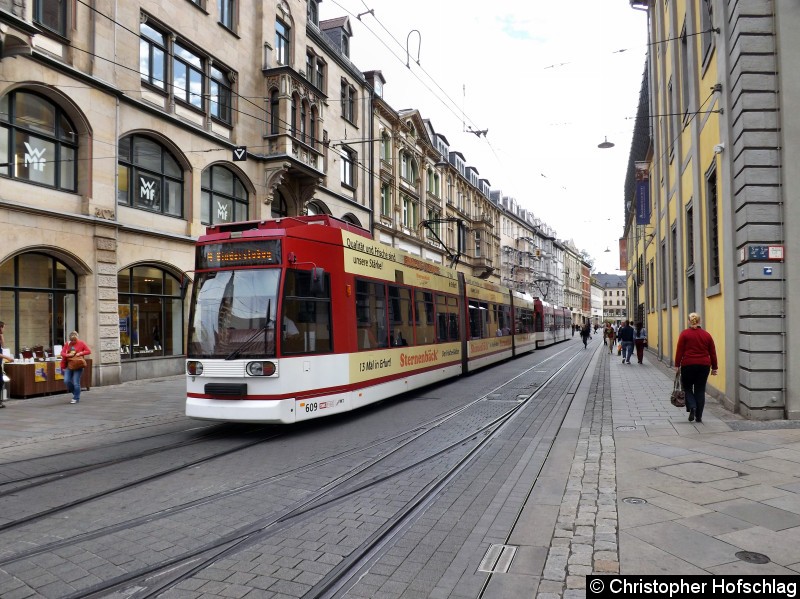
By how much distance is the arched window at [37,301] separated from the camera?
1414 centimetres

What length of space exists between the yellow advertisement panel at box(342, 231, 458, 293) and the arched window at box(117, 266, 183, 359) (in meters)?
9.05

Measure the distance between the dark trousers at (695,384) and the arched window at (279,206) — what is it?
18.5 m

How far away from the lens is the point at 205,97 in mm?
19891

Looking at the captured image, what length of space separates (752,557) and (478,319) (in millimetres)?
15954

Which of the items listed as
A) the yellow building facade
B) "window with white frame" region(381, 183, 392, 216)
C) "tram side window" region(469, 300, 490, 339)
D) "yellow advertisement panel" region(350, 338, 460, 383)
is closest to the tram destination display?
"yellow advertisement panel" region(350, 338, 460, 383)

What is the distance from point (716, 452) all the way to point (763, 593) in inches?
155

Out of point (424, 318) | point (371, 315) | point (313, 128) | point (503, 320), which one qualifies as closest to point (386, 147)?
point (313, 128)

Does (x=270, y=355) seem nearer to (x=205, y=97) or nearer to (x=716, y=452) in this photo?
(x=716, y=452)

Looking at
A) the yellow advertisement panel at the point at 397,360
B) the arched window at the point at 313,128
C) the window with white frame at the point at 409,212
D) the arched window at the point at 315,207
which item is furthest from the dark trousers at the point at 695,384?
the window with white frame at the point at 409,212

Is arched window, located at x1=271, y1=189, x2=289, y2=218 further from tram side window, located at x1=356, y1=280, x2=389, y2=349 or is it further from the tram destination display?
the tram destination display

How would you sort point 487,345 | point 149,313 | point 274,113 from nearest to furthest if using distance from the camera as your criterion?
point 149,313, point 487,345, point 274,113

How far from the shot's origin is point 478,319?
65.0ft

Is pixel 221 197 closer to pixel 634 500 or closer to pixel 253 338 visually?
pixel 253 338

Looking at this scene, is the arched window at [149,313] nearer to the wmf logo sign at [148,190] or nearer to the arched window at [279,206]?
the wmf logo sign at [148,190]
